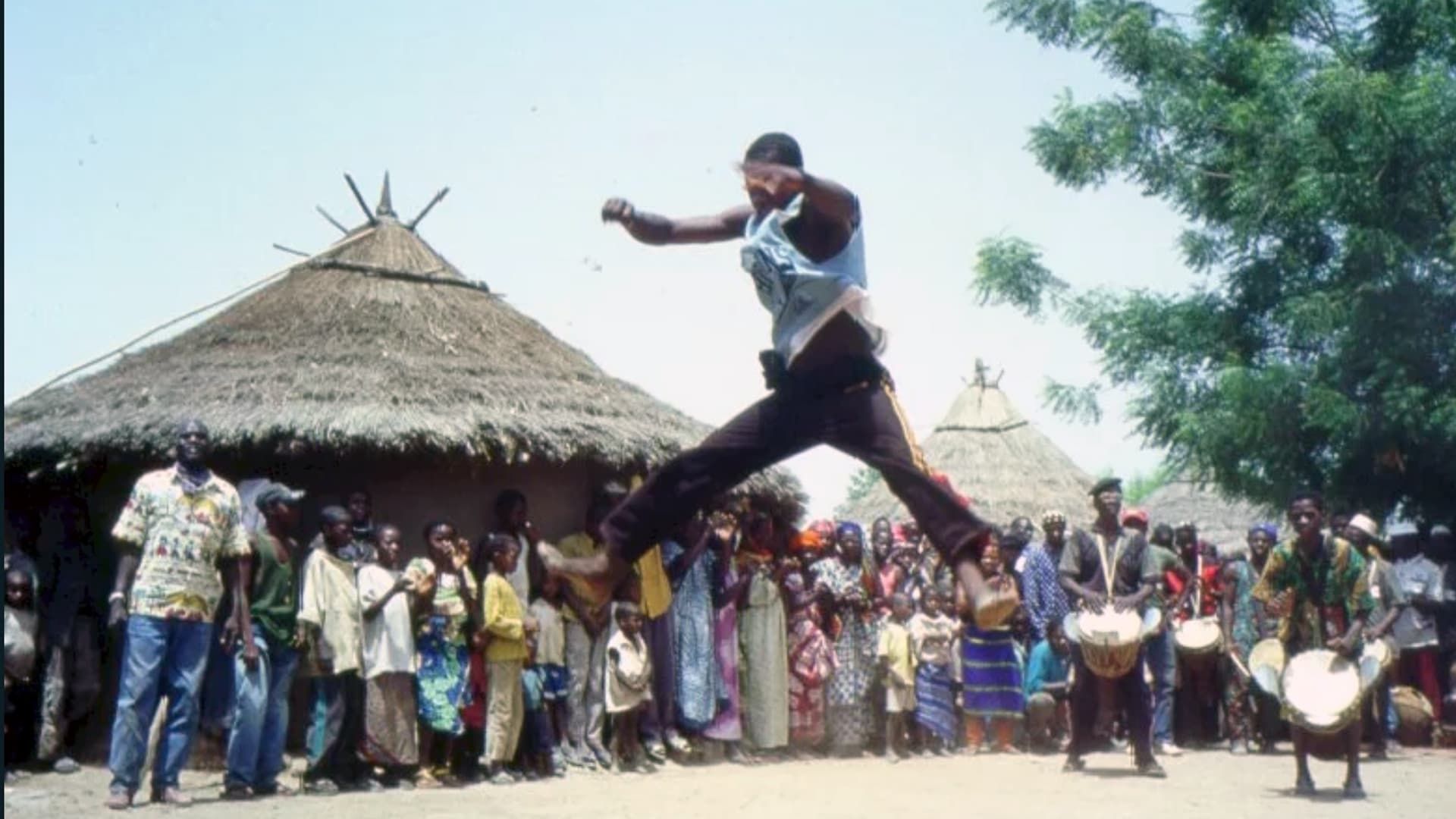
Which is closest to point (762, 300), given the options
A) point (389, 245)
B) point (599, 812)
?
point (599, 812)

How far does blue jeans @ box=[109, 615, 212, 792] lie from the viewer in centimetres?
847

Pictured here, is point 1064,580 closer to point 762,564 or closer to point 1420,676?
point 762,564

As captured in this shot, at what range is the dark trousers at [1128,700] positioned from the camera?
10.6 meters

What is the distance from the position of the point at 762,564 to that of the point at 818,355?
25.3 feet

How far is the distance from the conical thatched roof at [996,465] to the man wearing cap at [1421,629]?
33.7ft

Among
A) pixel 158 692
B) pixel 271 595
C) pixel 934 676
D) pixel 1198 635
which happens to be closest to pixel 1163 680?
pixel 1198 635

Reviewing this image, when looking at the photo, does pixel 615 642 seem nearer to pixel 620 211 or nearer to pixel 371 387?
pixel 371 387

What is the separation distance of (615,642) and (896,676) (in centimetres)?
272

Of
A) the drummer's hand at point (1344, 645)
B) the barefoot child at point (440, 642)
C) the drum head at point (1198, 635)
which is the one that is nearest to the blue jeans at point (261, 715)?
the barefoot child at point (440, 642)

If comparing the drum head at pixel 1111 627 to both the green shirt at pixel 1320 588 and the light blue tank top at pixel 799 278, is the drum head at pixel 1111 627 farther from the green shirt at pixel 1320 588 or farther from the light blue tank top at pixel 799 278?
the light blue tank top at pixel 799 278

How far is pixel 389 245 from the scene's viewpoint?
1520 centimetres

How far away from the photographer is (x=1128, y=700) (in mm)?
10617

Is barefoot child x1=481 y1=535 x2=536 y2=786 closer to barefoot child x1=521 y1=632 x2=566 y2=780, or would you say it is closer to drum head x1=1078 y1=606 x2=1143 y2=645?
barefoot child x1=521 y1=632 x2=566 y2=780

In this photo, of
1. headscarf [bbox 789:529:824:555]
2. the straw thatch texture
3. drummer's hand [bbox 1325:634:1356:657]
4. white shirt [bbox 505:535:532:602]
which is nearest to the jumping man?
drummer's hand [bbox 1325:634:1356:657]
